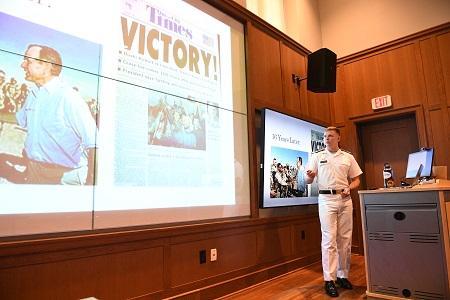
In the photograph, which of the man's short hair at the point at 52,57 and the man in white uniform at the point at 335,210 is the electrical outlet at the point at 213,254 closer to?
the man in white uniform at the point at 335,210

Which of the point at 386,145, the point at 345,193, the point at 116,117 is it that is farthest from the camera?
the point at 386,145

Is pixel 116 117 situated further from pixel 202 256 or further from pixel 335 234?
pixel 335 234

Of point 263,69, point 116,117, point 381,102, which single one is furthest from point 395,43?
point 116,117

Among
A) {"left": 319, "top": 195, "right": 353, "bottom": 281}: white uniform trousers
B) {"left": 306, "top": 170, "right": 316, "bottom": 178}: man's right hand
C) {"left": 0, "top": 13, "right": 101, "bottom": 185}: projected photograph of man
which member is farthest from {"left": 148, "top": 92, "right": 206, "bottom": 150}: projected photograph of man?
{"left": 319, "top": 195, "right": 353, "bottom": 281}: white uniform trousers

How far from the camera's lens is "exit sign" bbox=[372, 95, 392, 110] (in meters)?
4.67

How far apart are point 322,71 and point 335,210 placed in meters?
1.82

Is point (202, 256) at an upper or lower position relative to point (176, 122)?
lower

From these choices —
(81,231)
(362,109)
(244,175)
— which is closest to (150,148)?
(81,231)

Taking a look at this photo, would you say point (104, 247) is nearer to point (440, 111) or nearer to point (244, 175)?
point (244, 175)

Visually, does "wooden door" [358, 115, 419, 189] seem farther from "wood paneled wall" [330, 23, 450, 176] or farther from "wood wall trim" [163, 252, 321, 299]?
"wood wall trim" [163, 252, 321, 299]

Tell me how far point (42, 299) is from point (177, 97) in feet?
5.86

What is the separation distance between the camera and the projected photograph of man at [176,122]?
8.75ft

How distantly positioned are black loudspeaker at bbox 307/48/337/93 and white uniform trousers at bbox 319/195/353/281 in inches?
60.9

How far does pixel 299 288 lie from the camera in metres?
3.14
